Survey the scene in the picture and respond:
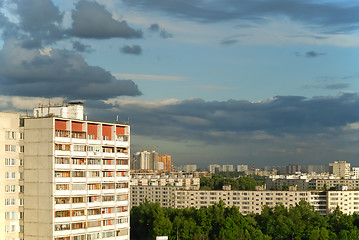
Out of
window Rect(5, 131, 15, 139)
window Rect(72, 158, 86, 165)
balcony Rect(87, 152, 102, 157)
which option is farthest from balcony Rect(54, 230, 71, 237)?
window Rect(5, 131, 15, 139)

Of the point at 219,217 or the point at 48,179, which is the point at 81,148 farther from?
the point at 219,217

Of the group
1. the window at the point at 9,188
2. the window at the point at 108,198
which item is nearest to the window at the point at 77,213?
the window at the point at 108,198

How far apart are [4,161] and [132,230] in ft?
186

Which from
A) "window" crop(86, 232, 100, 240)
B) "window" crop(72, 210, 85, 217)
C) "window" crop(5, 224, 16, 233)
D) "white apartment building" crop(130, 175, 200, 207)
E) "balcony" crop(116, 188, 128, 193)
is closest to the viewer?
"window" crop(5, 224, 16, 233)

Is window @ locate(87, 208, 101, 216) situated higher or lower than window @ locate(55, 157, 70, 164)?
lower

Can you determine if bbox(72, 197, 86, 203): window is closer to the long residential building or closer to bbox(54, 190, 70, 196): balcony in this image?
bbox(54, 190, 70, 196): balcony

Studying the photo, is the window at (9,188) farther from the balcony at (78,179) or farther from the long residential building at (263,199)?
the long residential building at (263,199)

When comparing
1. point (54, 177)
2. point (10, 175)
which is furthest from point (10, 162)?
point (54, 177)

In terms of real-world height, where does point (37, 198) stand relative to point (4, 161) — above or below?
below

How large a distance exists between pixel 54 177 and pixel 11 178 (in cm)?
404

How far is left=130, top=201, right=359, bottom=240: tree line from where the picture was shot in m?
95.8

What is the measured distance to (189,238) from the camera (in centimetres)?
9594

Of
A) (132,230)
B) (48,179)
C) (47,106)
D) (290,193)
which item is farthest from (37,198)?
(290,193)

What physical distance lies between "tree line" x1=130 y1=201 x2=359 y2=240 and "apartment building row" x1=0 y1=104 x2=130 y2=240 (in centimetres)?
3806
